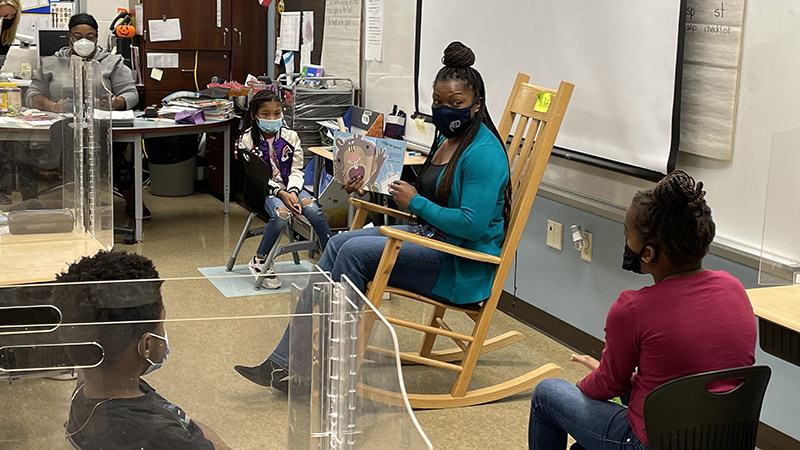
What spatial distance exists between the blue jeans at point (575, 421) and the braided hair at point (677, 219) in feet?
1.17

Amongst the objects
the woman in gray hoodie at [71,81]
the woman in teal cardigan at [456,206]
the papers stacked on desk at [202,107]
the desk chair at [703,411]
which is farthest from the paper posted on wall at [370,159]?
the papers stacked on desk at [202,107]

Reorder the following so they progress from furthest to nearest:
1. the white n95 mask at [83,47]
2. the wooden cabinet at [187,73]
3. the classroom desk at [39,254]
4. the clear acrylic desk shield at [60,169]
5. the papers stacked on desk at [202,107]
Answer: the wooden cabinet at [187,73] < the papers stacked on desk at [202,107] < the white n95 mask at [83,47] < the clear acrylic desk shield at [60,169] < the classroom desk at [39,254]

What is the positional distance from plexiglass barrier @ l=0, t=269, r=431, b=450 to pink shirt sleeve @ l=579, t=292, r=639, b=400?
2.60 ft

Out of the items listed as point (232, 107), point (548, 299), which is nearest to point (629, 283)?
point (548, 299)

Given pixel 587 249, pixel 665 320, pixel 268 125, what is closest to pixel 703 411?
pixel 665 320

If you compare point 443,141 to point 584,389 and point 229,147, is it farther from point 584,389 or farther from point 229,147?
point 229,147

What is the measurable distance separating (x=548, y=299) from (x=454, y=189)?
3.24 ft

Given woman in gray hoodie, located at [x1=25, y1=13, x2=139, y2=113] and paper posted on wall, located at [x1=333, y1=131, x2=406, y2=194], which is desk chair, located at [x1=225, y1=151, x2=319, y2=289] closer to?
woman in gray hoodie, located at [x1=25, y1=13, x2=139, y2=113]

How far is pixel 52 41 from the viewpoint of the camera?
4.95 metres

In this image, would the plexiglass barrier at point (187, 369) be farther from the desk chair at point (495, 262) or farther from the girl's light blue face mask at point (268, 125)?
the girl's light blue face mask at point (268, 125)

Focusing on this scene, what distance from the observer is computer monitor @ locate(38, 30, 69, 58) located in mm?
4910

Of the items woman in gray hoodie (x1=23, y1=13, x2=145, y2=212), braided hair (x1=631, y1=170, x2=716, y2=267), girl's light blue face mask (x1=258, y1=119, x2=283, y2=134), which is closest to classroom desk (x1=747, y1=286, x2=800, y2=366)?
braided hair (x1=631, y1=170, x2=716, y2=267)

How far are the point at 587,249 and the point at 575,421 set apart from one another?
1562mm

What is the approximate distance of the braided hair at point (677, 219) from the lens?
160 centimetres
